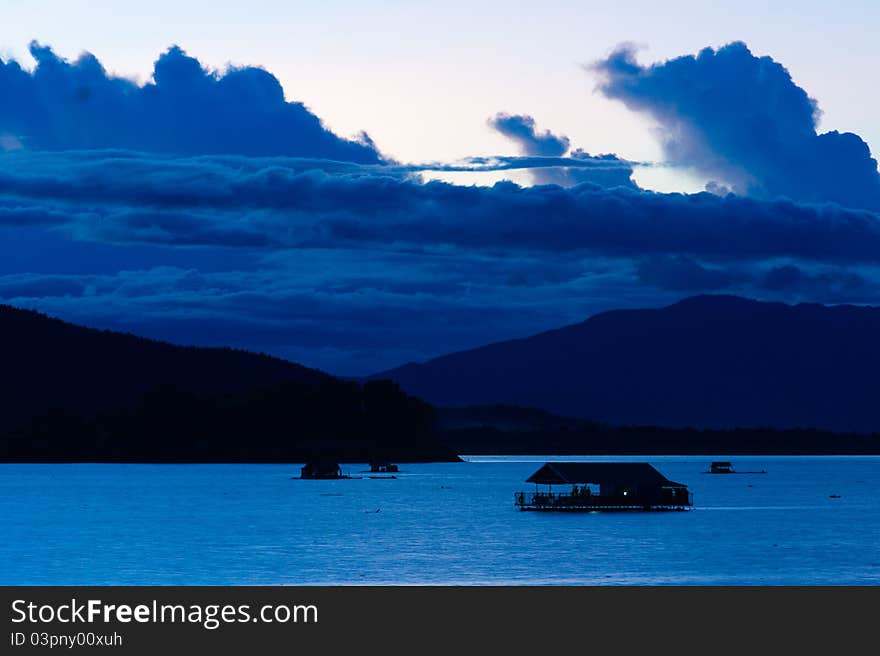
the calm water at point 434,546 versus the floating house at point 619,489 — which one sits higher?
the floating house at point 619,489

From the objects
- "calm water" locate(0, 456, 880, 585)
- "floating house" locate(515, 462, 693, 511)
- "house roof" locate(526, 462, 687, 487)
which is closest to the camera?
"calm water" locate(0, 456, 880, 585)

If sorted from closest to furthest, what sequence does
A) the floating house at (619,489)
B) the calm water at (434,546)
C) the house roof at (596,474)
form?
the calm water at (434,546)
the house roof at (596,474)
the floating house at (619,489)

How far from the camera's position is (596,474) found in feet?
454

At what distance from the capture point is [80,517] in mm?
159125

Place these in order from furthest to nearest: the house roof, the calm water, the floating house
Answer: the floating house
the house roof
the calm water

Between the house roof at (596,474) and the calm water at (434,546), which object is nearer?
the calm water at (434,546)

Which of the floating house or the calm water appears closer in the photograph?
the calm water

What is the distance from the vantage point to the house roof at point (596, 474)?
133 metres

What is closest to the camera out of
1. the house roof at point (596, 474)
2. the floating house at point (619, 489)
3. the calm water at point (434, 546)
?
the calm water at point (434, 546)

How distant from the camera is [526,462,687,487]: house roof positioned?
5241 inches
